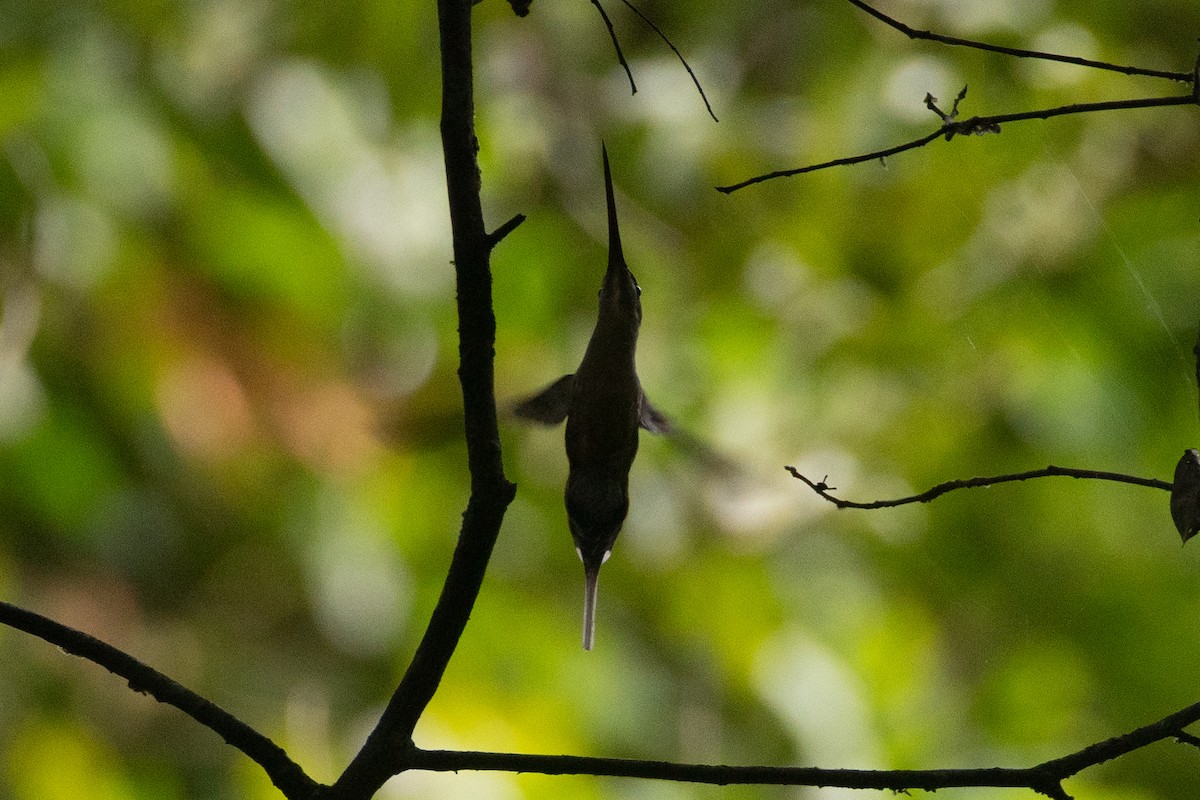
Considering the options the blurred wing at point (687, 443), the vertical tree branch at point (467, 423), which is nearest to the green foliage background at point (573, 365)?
the blurred wing at point (687, 443)

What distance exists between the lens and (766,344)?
2861mm

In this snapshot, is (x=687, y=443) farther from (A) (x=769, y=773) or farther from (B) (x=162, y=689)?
(B) (x=162, y=689)

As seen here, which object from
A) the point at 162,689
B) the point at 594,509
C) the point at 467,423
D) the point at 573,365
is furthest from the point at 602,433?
the point at 573,365

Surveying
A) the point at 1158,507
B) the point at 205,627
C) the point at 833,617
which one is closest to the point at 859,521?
the point at 833,617

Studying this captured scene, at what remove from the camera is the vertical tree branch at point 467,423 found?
659 millimetres

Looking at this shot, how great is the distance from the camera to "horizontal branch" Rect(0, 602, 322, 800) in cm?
67

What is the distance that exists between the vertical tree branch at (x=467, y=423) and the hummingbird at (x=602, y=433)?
285 mm

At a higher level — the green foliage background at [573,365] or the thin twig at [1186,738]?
the green foliage background at [573,365]

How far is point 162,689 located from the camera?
2.24 ft

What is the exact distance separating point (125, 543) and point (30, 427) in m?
0.45

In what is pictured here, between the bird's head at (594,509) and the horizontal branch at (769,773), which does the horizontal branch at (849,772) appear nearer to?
the horizontal branch at (769,773)

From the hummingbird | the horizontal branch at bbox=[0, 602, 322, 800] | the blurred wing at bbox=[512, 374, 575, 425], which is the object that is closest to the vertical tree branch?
the horizontal branch at bbox=[0, 602, 322, 800]

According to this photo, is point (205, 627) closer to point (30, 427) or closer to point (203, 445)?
point (203, 445)

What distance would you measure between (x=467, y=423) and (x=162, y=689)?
0.24m
